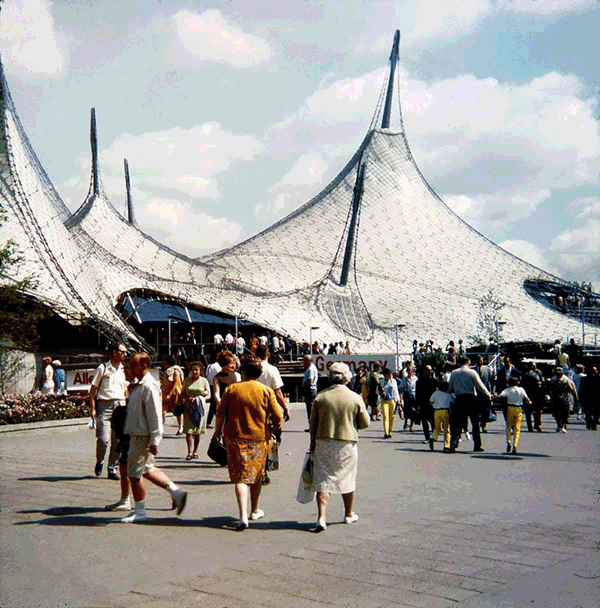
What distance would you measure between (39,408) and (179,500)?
30.5 ft

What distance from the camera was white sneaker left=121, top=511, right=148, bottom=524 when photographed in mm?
6945

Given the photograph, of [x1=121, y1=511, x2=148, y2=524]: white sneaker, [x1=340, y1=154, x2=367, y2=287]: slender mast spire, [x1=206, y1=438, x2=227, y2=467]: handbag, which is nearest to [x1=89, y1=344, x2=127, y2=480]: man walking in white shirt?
[x1=206, y1=438, x2=227, y2=467]: handbag

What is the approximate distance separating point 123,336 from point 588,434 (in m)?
15.8

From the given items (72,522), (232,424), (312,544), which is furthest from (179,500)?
(312,544)

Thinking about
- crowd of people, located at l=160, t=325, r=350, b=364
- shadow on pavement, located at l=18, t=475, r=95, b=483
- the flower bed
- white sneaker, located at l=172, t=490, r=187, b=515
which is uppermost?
crowd of people, located at l=160, t=325, r=350, b=364

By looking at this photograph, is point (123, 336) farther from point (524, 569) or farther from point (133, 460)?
point (524, 569)

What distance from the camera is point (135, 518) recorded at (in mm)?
6996

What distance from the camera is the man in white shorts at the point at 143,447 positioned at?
7.03 meters

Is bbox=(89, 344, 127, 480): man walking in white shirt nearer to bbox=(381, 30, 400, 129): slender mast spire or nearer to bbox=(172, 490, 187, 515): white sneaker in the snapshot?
bbox=(172, 490, 187, 515): white sneaker

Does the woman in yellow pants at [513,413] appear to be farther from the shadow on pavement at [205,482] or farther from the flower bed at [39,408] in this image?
the flower bed at [39,408]

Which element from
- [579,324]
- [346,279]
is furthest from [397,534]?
[579,324]

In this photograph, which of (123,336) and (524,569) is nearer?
(524,569)

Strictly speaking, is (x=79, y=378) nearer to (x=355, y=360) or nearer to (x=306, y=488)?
(x=355, y=360)

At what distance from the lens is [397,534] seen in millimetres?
6453
